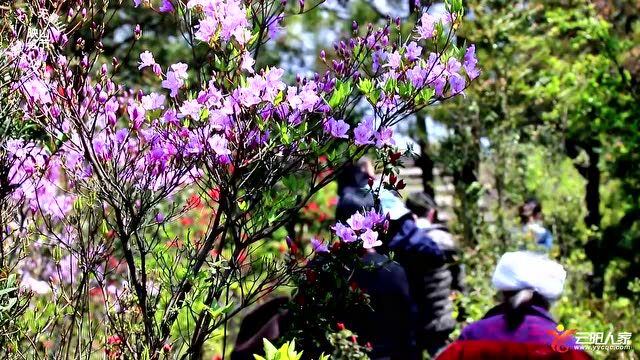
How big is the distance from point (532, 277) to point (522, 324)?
0.90 feet

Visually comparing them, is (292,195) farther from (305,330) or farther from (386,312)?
(386,312)

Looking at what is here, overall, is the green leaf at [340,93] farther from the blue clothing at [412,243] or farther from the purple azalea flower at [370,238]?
the blue clothing at [412,243]

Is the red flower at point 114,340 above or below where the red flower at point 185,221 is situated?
below

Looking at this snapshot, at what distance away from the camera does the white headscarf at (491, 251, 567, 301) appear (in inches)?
142

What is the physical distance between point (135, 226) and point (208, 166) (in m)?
0.29

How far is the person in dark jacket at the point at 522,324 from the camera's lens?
325 centimetres

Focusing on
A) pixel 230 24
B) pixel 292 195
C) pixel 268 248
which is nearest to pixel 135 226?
pixel 292 195

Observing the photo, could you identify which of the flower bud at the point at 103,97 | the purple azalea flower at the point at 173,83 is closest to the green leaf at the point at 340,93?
the purple azalea flower at the point at 173,83

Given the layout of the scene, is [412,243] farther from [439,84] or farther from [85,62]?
[85,62]

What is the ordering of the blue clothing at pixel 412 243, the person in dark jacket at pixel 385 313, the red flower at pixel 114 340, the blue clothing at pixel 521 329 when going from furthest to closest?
the blue clothing at pixel 412 243
the person in dark jacket at pixel 385 313
the blue clothing at pixel 521 329
the red flower at pixel 114 340

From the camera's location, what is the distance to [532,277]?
3.61 m

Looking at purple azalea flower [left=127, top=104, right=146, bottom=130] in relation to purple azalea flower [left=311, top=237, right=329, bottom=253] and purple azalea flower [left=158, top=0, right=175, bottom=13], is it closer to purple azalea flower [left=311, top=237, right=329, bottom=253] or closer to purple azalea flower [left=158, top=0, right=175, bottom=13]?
purple azalea flower [left=158, top=0, right=175, bottom=13]

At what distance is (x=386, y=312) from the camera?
4883 millimetres

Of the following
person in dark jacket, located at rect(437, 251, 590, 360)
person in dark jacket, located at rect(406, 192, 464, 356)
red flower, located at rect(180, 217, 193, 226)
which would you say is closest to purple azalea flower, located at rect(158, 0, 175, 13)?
person in dark jacket, located at rect(437, 251, 590, 360)
